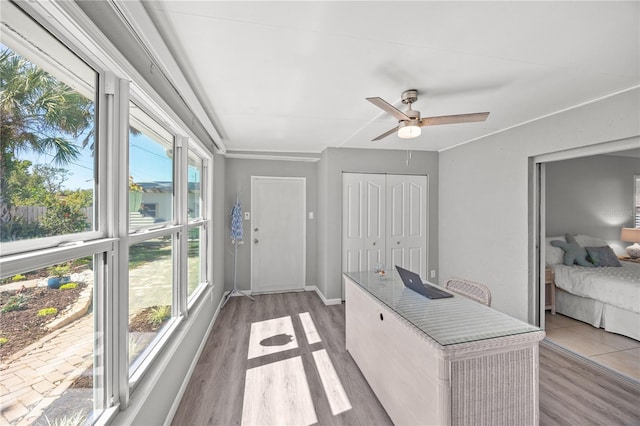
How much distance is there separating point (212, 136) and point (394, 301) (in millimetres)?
2677

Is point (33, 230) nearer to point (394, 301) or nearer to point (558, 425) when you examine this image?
point (394, 301)

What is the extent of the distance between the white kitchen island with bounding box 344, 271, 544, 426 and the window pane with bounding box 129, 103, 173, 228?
173cm

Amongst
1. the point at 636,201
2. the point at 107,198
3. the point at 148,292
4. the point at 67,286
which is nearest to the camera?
the point at 67,286

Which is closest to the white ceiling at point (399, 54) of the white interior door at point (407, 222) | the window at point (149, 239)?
the window at point (149, 239)

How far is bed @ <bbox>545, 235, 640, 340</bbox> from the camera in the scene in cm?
292

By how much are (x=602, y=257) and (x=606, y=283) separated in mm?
975

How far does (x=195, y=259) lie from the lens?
3.02m

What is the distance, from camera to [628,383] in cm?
225

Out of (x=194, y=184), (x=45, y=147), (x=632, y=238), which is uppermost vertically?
(x=194, y=184)

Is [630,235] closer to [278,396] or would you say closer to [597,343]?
[597,343]

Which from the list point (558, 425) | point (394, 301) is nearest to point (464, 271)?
point (558, 425)

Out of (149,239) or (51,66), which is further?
(149,239)

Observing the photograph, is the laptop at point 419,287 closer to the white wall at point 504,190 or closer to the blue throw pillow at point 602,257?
the white wall at point 504,190

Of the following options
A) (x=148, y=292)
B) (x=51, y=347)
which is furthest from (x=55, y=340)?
(x=148, y=292)
